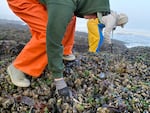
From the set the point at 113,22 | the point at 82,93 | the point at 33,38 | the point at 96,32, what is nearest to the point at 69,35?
the point at 33,38

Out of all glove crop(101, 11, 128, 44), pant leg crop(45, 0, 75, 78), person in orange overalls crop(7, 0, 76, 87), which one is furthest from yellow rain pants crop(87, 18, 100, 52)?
pant leg crop(45, 0, 75, 78)

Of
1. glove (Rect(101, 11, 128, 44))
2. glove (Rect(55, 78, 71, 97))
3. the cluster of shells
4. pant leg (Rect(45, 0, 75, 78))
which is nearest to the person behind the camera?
pant leg (Rect(45, 0, 75, 78))

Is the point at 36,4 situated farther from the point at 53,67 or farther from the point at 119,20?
the point at 119,20

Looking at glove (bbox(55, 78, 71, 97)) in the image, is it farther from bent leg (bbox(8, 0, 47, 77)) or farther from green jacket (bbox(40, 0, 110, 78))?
bent leg (bbox(8, 0, 47, 77))

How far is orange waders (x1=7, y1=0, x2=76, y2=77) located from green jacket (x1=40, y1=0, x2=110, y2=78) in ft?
0.58

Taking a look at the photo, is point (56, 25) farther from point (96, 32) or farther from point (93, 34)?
point (93, 34)

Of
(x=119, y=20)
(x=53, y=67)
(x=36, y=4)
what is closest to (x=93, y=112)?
(x=53, y=67)

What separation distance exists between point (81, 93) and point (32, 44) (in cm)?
82

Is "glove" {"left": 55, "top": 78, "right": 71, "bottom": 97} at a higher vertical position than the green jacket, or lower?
lower

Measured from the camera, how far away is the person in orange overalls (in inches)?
156

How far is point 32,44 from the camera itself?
13.0ft

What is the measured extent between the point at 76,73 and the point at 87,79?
18cm

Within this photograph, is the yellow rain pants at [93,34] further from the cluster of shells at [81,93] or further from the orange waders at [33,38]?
the orange waders at [33,38]

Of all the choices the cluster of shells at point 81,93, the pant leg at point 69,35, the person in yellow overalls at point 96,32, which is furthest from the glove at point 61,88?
the person in yellow overalls at point 96,32
